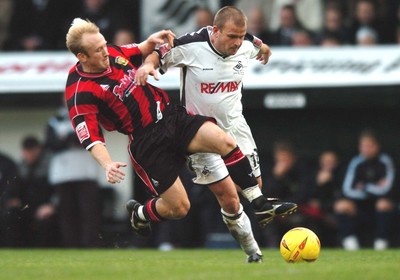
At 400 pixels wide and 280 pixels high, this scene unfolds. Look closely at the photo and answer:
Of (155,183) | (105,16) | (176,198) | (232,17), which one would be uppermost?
(232,17)

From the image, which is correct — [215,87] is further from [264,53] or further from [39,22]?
[39,22]

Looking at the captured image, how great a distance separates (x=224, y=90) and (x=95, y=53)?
52.6 inches

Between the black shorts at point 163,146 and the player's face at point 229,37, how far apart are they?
67cm

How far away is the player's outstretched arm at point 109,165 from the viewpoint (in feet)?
30.8

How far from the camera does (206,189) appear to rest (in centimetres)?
1670

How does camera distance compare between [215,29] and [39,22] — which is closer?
[215,29]

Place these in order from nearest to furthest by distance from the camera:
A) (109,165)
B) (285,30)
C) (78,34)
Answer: (109,165) → (78,34) → (285,30)

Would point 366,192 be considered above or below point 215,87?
below

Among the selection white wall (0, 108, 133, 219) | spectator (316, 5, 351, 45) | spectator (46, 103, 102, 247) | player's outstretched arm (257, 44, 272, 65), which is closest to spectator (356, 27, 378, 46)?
spectator (316, 5, 351, 45)

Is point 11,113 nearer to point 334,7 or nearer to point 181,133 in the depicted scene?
point 334,7

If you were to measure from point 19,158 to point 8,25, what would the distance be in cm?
217

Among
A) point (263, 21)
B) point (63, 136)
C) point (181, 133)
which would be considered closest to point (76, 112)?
point (181, 133)

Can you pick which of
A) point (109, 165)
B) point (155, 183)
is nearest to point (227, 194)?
point (155, 183)

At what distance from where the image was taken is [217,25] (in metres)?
10.2
